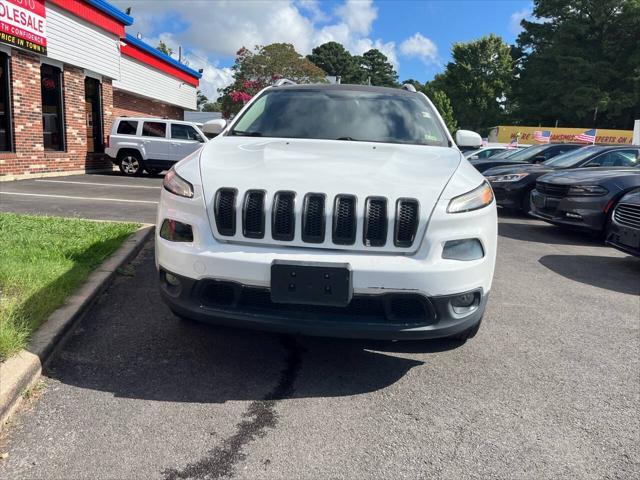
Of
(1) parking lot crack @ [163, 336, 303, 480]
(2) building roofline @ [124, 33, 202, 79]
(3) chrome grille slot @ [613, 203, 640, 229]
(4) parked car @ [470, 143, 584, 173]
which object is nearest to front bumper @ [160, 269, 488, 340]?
(1) parking lot crack @ [163, 336, 303, 480]

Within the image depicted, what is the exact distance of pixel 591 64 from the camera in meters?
41.0

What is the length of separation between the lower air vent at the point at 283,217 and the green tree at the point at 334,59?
287ft

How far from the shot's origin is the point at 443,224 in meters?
2.66

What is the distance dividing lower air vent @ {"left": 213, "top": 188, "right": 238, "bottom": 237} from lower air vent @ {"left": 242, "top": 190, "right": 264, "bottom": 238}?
59 mm

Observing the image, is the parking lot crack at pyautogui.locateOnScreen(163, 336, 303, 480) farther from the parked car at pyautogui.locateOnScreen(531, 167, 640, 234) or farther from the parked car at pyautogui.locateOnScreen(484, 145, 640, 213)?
the parked car at pyautogui.locateOnScreen(484, 145, 640, 213)

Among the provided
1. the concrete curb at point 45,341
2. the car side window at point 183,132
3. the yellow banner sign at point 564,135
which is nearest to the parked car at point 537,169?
the concrete curb at point 45,341

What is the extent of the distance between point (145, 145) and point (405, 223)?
584 inches

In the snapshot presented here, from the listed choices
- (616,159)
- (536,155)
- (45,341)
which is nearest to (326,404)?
(45,341)

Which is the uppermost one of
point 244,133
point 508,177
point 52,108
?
point 52,108

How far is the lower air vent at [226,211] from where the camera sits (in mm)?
2712

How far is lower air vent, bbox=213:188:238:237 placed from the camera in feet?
8.90

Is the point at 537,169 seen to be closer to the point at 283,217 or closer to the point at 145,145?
the point at 283,217

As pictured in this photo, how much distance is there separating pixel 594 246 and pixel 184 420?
6907mm

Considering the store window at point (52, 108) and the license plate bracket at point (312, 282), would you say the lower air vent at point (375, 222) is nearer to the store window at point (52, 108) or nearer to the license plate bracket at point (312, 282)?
the license plate bracket at point (312, 282)
